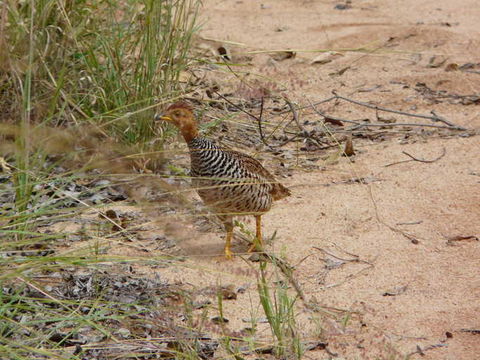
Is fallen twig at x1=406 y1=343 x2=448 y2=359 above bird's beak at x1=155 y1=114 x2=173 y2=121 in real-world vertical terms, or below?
below

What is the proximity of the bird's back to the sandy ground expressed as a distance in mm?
260

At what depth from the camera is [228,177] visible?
4.71 metres

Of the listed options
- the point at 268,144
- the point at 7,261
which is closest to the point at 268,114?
the point at 268,144

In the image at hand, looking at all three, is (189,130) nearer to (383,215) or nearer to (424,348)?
(383,215)

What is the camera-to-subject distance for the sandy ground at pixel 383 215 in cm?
382

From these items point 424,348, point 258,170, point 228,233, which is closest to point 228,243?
point 228,233

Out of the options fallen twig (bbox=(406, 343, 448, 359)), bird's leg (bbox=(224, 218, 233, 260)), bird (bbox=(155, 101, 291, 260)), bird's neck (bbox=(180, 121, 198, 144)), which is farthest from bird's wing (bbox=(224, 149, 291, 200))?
fallen twig (bbox=(406, 343, 448, 359))

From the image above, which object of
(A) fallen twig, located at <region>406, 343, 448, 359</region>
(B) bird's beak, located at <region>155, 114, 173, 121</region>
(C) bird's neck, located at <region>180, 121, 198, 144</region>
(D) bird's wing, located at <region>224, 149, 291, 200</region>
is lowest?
(A) fallen twig, located at <region>406, 343, 448, 359</region>

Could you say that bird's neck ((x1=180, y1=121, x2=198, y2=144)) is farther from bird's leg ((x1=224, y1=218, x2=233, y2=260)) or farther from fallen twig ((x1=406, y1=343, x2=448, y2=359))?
fallen twig ((x1=406, y1=343, x2=448, y2=359))

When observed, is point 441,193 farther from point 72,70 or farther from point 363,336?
point 72,70

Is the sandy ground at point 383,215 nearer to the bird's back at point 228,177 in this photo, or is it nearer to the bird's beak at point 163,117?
the bird's back at point 228,177

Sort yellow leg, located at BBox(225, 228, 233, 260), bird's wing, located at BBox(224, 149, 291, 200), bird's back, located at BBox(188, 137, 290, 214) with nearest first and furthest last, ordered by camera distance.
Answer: bird's back, located at BBox(188, 137, 290, 214), yellow leg, located at BBox(225, 228, 233, 260), bird's wing, located at BBox(224, 149, 291, 200)

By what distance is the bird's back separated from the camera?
14.9 feet

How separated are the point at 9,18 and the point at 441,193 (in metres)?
2.76
